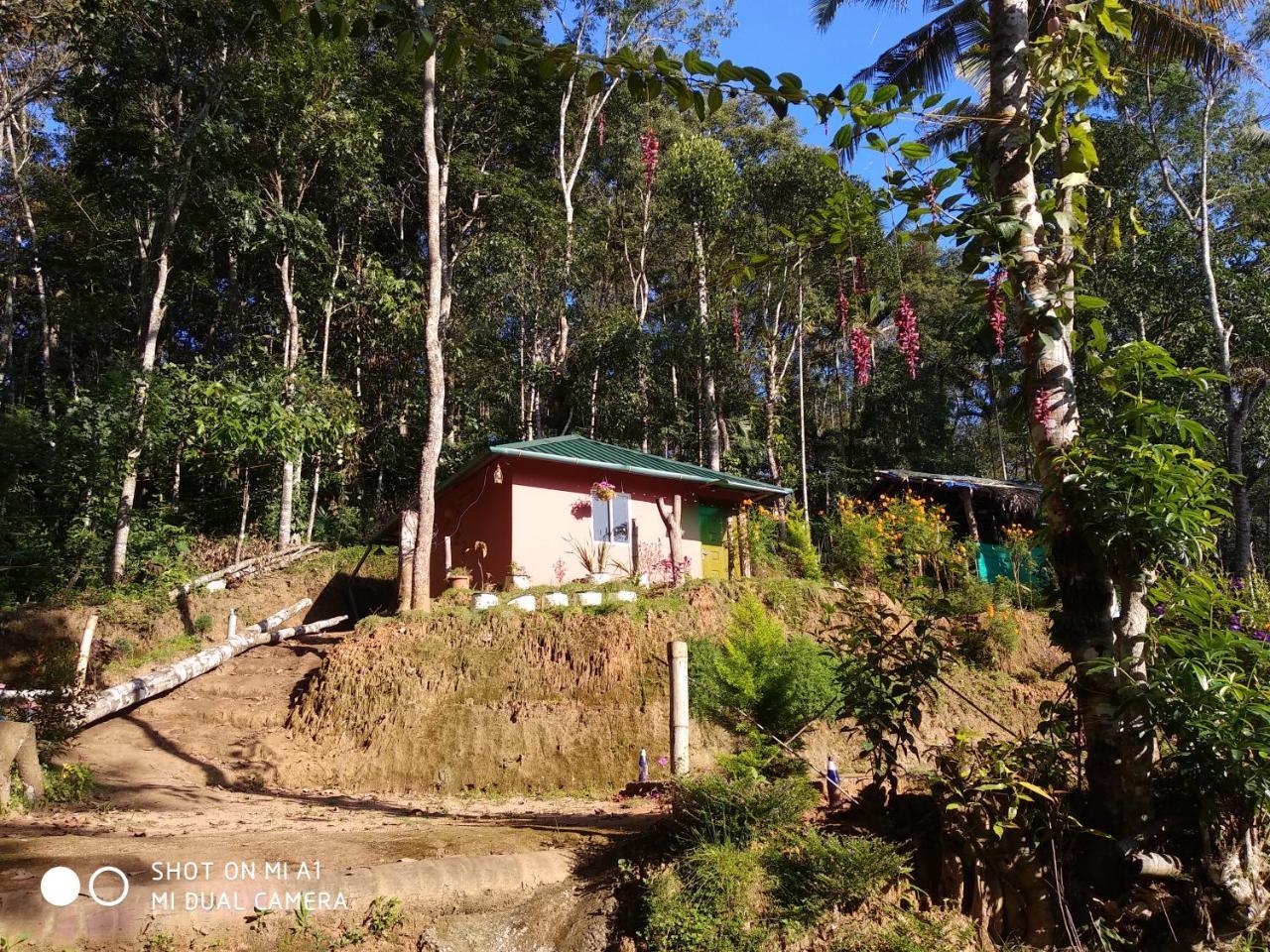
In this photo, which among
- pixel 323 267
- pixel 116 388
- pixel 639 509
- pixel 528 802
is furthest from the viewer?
pixel 323 267

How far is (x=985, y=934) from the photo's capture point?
161 inches

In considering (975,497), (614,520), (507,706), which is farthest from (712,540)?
(507,706)

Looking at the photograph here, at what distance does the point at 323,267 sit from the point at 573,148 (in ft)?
32.9

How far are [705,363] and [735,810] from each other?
20.0m

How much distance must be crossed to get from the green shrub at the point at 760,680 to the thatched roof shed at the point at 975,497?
10248 mm

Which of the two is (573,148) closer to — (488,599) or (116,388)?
(116,388)

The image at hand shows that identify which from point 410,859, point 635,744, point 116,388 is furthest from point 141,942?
point 116,388

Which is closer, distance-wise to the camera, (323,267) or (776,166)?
(323,267)

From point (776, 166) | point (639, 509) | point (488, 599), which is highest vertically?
point (776, 166)

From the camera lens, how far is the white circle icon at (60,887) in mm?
4133

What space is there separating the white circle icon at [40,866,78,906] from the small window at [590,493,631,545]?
1244 cm

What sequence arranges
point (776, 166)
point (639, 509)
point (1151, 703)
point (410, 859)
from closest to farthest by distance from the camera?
point (1151, 703) → point (410, 859) → point (639, 509) → point (776, 166)

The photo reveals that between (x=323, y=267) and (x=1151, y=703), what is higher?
(x=323, y=267)

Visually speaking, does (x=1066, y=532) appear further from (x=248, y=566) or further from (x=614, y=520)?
(x=248, y=566)
